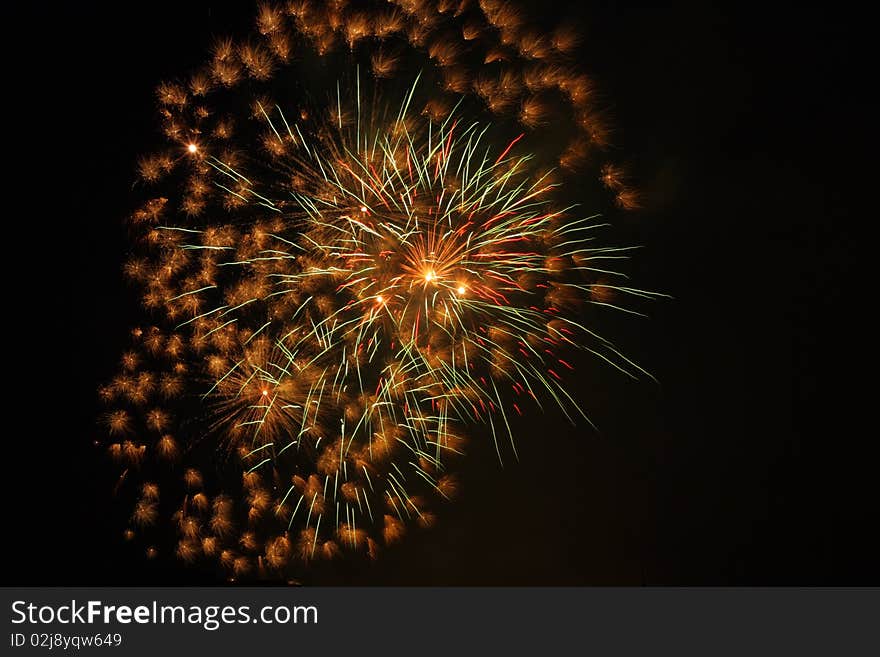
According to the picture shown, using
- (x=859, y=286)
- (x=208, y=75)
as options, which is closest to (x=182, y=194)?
(x=208, y=75)

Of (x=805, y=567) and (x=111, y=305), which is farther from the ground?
(x=111, y=305)

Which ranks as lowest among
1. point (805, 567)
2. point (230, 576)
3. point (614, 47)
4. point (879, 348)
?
point (805, 567)

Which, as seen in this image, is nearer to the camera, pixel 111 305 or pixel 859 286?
pixel 859 286

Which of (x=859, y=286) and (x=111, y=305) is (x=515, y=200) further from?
(x=111, y=305)

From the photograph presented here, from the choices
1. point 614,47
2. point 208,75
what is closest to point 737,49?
point 614,47

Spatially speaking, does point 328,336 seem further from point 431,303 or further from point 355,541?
point 355,541

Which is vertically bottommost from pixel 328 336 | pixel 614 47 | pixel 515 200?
pixel 328 336
